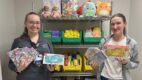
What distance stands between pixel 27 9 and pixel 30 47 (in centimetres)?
108

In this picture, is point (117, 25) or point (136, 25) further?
point (136, 25)

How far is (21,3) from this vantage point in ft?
9.34

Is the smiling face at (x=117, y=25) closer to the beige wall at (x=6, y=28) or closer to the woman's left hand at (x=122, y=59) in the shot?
the woman's left hand at (x=122, y=59)

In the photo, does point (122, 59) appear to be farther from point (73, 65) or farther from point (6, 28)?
point (6, 28)

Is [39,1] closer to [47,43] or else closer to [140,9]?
[47,43]

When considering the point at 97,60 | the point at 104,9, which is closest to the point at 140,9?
the point at 104,9

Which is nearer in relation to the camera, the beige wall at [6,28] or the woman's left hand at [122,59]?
the woman's left hand at [122,59]

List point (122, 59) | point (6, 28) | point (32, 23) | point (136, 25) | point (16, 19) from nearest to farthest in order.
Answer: point (122, 59) < point (32, 23) < point (6, 28) < point (136, 25) < point (16, 19)

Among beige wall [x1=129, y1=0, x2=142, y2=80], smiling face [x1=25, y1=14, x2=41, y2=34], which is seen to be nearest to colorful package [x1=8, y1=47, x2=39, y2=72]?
smiling face [x1=25, y1=14, x2=41, y2=34]

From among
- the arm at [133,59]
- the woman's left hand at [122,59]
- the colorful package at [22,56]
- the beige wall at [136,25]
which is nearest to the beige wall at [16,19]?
the beige wall at [136,25]

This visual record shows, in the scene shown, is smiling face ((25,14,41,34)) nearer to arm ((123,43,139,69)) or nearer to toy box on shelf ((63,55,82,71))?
toy box on shelf ((63,55,82,71))

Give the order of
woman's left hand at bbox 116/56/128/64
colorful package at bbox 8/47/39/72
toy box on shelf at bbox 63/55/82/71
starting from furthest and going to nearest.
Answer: toy box on shelf at bbox 63/55/82/71, colorful package at bbox 8/47/39/72, woman's left hand at bbox 116/56/128/64

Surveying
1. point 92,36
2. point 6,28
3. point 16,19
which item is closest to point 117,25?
point 92,36

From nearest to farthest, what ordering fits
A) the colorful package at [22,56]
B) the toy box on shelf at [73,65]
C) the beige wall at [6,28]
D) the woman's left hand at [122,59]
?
1. the woman's left hand at [122,59]
2. the colorful package at [22,56]
3. the beige wall at [6,28]
4. the toy box on shelf at [73,65]
